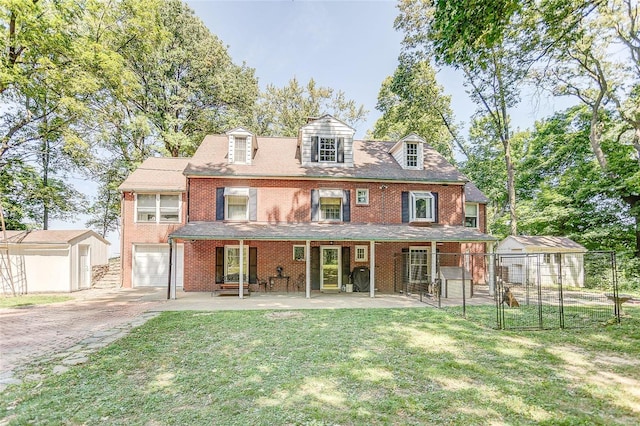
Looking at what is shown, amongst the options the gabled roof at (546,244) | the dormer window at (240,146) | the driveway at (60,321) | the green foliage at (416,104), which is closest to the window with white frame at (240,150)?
the dormer window at (240,146)

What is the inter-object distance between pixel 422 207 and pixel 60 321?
47.6 ft

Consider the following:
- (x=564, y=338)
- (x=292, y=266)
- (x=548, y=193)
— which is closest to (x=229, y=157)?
(x=292, y=266)

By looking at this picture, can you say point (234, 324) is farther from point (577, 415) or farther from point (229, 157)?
point (229, 157)

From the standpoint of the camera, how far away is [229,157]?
14719 mm

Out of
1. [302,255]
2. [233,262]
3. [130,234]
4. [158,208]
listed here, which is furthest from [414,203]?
[130,234]

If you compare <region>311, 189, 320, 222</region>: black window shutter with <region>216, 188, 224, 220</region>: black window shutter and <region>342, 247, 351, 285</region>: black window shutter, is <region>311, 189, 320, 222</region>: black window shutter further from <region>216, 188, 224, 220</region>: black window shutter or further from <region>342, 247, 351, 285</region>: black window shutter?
<region>216, 188, 224, 220</region>: black window shutter

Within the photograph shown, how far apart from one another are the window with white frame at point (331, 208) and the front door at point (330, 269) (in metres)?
1.48

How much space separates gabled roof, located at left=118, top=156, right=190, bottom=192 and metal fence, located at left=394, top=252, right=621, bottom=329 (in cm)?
1202

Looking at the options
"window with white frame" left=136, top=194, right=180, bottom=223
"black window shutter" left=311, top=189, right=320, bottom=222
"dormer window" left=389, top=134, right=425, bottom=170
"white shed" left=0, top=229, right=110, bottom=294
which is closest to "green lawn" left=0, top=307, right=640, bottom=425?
"black window shutter" left=311, top=189, right=320, bottom=222

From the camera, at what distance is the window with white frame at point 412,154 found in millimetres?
15805

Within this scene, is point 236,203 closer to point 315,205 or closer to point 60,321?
point 315,205

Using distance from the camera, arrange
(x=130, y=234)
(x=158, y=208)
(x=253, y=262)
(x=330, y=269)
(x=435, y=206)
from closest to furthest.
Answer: (x=253, y=262) < (x=330, y=269) < (x=435, y=206) < (x=130, y=234) < (x=158, y=208)

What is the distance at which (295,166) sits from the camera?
14992 millimetres

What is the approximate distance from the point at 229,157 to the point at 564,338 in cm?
1380
